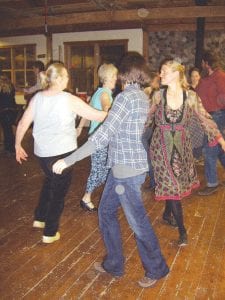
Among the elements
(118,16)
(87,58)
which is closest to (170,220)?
(118,16)

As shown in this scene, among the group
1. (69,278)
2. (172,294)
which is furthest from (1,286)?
(172,294)

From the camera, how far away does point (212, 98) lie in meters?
4.45

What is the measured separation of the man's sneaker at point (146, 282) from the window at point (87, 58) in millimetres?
8174

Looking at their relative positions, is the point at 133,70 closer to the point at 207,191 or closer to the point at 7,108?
the point at 207,191

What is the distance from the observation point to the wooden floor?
7.63 ft

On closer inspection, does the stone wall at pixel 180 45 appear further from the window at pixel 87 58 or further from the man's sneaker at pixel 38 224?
the man's sneaker at pixel 38 224

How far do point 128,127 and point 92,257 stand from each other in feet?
3.97

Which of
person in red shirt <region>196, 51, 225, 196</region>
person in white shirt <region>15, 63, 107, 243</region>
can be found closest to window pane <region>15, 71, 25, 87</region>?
person in red shirt <region>196, 51, 225, 196</region>

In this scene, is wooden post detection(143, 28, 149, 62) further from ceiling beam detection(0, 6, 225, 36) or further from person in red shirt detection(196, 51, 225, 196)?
person in red shirt detection(196, 51, 225, 196)

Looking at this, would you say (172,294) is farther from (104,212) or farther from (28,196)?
(28,196)

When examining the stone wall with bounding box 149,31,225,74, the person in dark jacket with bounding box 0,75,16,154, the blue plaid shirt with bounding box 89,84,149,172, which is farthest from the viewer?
the stone wall with bounding box 149,31,225,74

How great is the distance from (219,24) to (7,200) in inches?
290

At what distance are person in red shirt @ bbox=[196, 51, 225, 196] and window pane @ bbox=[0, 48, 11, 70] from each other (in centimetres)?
796

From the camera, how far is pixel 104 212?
7.44 ft
